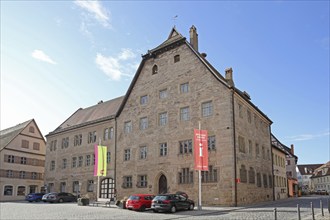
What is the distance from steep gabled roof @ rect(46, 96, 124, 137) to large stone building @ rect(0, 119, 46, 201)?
6032 mm

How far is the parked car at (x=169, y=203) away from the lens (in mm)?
22406

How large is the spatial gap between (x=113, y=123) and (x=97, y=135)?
11.7 feet

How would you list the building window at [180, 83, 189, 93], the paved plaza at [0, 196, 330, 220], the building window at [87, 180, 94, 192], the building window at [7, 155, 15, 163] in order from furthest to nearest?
the building window at [7, 155, 15, 163]
the building window at [87, 180, 94, 192]
the building window at [180, 83, 189, 93]
the paved plaza at [0, 196, 330, 220]

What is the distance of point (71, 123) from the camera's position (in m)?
51.3

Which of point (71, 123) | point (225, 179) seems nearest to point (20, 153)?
point (71, 123)

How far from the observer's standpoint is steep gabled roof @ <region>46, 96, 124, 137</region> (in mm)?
44869

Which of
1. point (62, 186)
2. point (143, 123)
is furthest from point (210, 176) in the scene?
point (62, 186)

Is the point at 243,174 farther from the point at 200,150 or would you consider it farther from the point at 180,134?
the point at 180,134

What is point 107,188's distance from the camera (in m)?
40.6

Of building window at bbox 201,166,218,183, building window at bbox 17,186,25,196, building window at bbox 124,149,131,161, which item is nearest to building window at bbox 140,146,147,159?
building window at bbox 124,149,131,161

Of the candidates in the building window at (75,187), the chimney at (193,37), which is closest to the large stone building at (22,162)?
the building window at (75,187)

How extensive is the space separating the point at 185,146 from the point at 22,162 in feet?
112

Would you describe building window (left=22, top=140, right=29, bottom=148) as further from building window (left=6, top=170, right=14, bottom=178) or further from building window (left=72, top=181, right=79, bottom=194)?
building window (left=72, top=181, right=79, bottom=194)

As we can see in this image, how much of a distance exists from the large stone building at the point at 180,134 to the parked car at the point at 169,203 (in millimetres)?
5913
